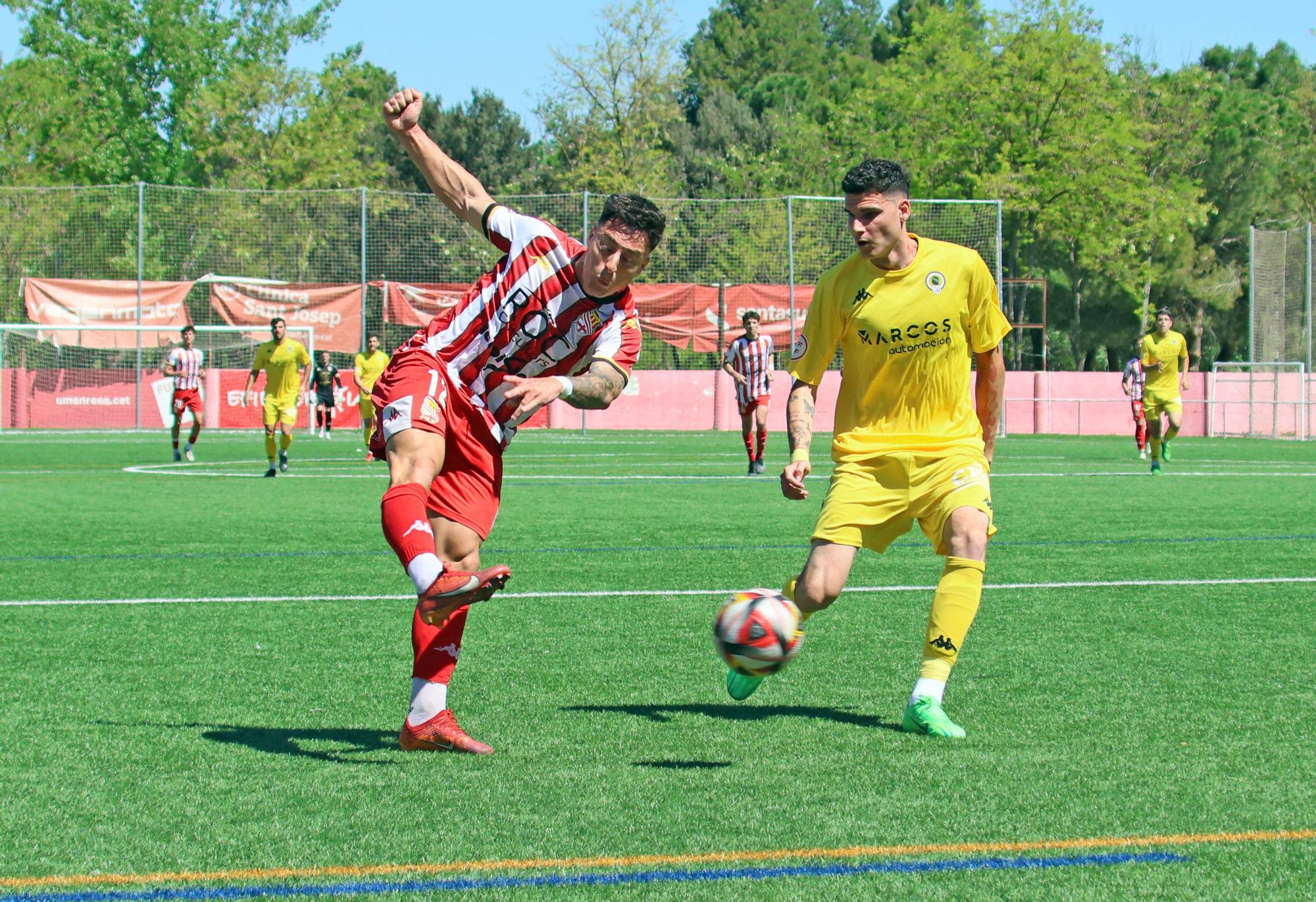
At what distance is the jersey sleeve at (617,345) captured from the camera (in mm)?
5438

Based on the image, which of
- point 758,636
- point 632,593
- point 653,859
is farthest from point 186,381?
point 653,859

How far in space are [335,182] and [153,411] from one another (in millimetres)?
19842

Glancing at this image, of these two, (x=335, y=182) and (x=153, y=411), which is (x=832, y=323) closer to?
(x=153, y=411)

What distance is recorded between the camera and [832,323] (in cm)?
574

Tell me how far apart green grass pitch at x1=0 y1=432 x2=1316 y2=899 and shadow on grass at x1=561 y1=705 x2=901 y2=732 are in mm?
22

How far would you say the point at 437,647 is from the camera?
5172mm

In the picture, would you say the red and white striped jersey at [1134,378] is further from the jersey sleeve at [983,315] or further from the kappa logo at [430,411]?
the kappa logo at [430,411]

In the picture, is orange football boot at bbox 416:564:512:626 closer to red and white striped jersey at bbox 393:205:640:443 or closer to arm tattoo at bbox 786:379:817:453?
red and white striped jersey at bbox 393:205:640:443

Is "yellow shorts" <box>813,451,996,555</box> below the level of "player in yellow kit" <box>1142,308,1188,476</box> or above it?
below

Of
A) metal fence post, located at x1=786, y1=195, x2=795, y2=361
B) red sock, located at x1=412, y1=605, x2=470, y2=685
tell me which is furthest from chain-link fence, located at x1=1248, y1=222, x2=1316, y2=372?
red sock, located at x1=412, y1=605, x2=470, y2=685

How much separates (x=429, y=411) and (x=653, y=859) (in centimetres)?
199

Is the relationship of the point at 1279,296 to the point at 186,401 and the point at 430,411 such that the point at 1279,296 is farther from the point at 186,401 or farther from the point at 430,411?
the point at 430,411

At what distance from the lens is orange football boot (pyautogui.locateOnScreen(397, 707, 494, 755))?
4871 mm

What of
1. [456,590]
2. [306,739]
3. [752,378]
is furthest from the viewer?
[752,378]
